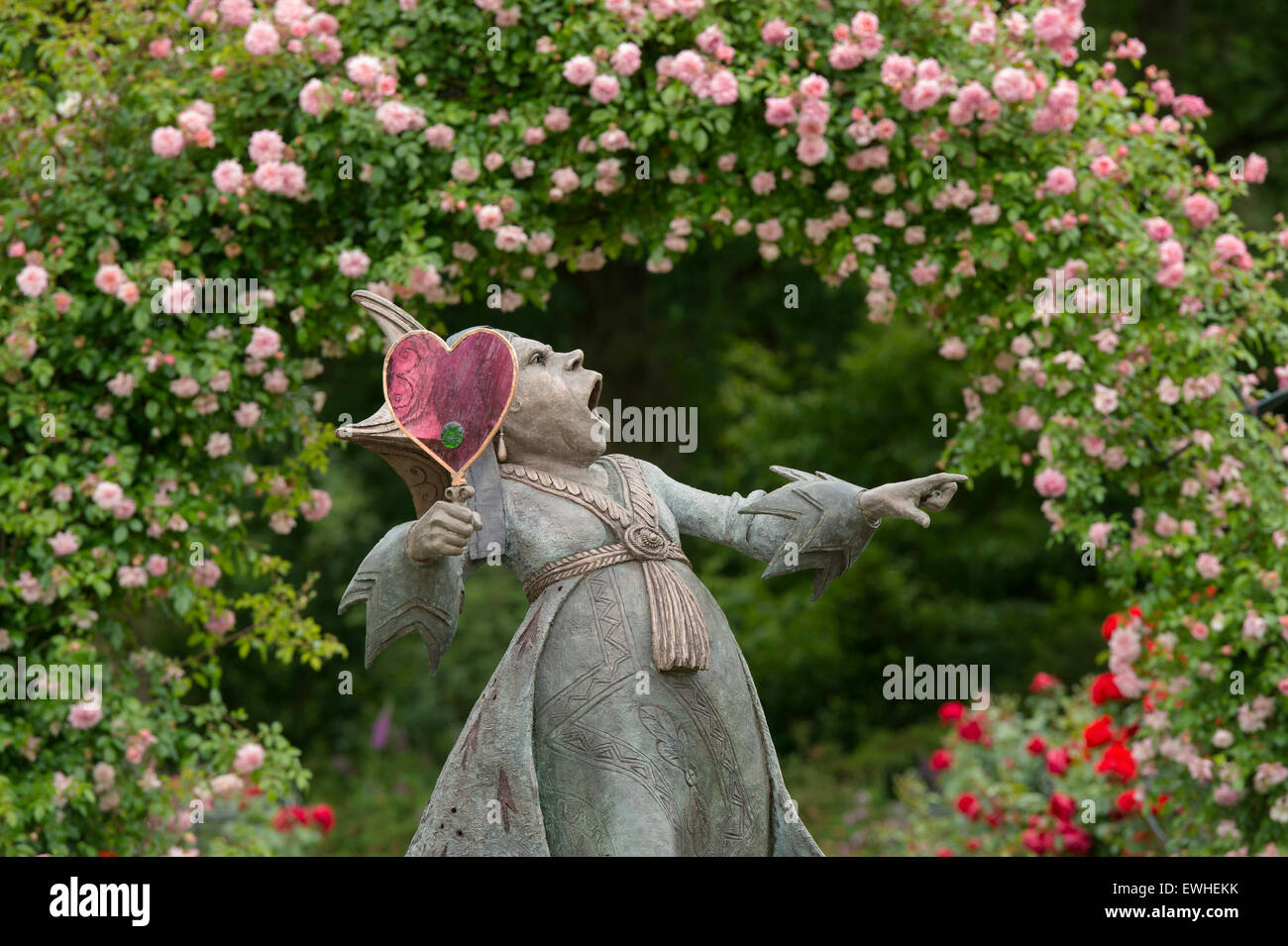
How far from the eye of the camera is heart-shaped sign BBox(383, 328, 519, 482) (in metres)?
4.07

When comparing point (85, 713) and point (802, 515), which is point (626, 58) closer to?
point (802, 515)

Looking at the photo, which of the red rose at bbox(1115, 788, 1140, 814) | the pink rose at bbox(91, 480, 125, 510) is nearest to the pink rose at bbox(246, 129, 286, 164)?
the pink rose at bbox(91, 480, 125, 510)

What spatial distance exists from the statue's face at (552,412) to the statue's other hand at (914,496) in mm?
707

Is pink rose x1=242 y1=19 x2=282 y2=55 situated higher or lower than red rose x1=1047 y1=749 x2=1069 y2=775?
higher

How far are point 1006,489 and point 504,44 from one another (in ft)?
23.0

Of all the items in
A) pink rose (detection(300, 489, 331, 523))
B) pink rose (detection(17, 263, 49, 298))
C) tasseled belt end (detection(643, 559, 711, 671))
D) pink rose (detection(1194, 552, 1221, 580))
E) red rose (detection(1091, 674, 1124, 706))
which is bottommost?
red rose (detection(1091, 674, 1124, 706))

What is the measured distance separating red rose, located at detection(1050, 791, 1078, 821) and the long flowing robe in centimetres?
364

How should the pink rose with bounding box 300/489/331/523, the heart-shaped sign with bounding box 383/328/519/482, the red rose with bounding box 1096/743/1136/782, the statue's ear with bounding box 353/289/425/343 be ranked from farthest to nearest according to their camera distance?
1. the red rose with bounding box 1096/743/1136/782
2. the pink rose with bounding box 300/489/331/523
3. the statue's ear with bounding box 353/289/425/343
4. the heart-shaped sign with bounding box 383/328/519/482

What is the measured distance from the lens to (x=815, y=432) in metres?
12.2

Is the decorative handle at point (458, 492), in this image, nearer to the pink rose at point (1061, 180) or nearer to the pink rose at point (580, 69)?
the pink rose at point (580, 69)

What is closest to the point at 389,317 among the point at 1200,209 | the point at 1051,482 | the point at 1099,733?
the point at 1051,482

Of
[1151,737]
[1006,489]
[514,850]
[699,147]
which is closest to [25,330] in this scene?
[699,147]

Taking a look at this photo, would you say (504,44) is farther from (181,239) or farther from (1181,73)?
(1181,73)

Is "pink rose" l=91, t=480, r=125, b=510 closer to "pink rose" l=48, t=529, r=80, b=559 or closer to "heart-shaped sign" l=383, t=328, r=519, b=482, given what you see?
"pink rose" l=48, t=529, r=80, b=559
